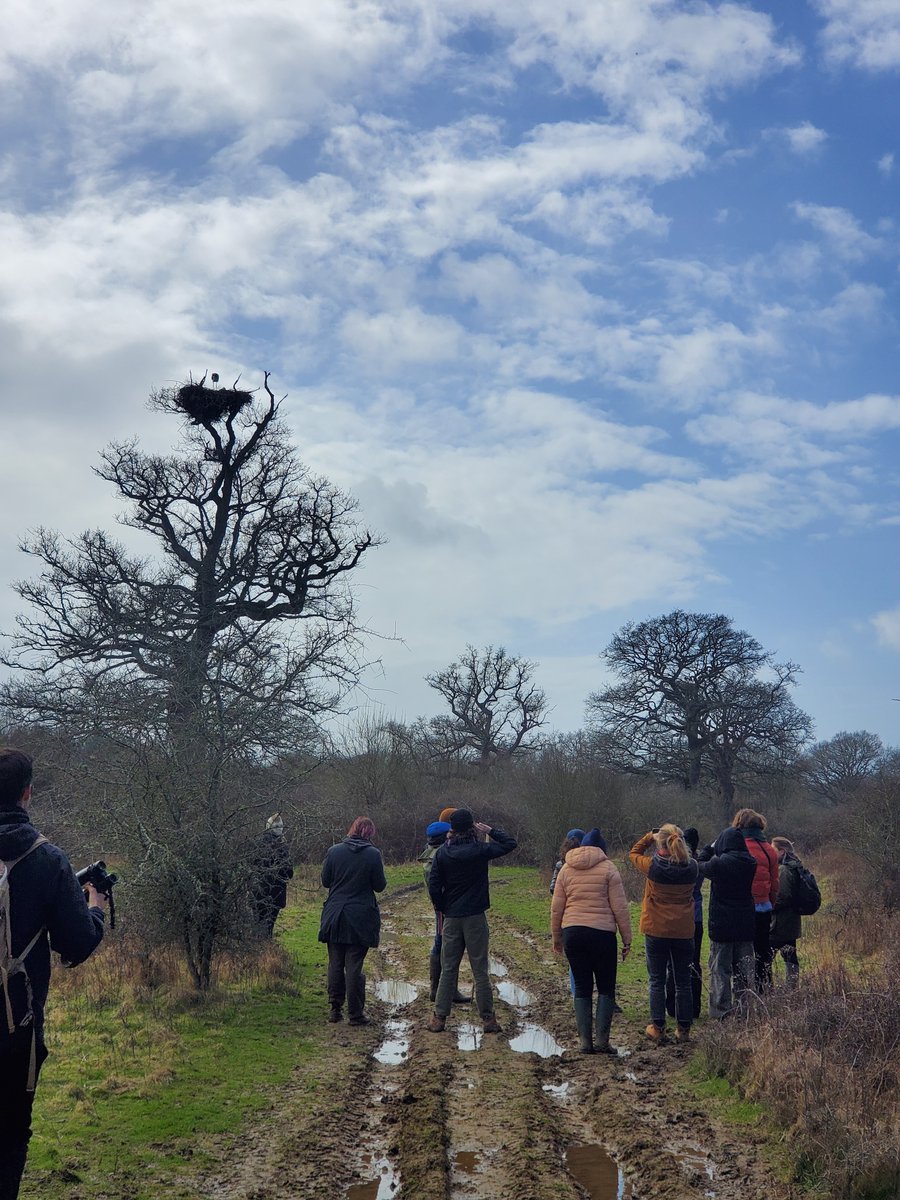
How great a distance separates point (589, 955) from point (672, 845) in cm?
114

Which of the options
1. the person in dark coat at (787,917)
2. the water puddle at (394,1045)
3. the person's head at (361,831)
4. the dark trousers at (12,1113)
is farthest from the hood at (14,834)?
the person in dark coat at (787,917)

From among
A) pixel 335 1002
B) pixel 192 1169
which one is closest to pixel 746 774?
pixel 335 1002

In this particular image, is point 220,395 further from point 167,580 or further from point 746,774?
point 746,774

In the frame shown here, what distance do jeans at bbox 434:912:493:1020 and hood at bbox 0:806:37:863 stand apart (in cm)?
551

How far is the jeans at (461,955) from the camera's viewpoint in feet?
28.9

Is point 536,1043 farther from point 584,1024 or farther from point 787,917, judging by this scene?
point 787,917

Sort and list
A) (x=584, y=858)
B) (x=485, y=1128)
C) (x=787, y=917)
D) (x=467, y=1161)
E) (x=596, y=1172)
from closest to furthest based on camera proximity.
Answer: (x=596, y=1172) → (x=467, y=1161) → (x=485, y=1128) → (x=584, y=858) → (x=787, y=917)

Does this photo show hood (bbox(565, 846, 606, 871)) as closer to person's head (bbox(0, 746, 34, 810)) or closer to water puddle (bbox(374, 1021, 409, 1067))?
water puddle (bbox(374, 1021, 409, 1067))

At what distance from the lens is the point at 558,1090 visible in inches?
273

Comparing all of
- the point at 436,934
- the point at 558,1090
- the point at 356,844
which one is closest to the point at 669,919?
the point at 558,1090

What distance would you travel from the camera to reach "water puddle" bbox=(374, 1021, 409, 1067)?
7.96 m

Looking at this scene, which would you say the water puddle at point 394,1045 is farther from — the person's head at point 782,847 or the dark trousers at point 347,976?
the person's head at point 782,847

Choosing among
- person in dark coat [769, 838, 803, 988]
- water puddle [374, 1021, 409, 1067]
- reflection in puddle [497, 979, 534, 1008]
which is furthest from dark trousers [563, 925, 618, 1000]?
reflection in puddle [497, 979, 534, 1008]

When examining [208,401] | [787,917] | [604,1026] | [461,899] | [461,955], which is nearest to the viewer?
[604,1026]
